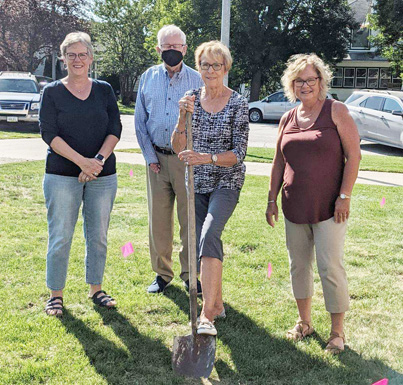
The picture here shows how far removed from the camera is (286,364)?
3.48 metres

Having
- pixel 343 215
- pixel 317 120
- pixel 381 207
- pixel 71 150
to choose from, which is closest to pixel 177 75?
pixel 71 150

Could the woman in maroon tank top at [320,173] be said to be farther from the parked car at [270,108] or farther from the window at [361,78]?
the window at [361,78]

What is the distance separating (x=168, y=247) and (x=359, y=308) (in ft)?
5.29

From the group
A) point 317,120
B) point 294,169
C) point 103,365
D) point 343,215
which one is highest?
point 317,120

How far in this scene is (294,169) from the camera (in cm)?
362

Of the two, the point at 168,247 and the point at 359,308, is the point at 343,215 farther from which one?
the point at 168,247

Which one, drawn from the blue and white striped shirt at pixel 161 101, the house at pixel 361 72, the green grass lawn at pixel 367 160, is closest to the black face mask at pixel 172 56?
the blue and white striped shirt at pixel 161 101

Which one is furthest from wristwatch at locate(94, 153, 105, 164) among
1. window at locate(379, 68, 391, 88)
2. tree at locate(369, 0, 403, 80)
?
window at locate(379, 68, 391, 88)

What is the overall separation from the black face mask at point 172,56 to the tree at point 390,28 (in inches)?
949

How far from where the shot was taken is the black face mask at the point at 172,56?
4.24m

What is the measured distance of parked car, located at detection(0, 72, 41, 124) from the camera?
18219 mm

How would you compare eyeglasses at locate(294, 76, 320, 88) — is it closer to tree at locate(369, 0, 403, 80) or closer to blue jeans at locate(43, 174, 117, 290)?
blue jeans at locate(43, 174, 117, 290)

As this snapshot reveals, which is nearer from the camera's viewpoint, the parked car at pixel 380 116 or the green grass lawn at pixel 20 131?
the parked car at pixel 380 116

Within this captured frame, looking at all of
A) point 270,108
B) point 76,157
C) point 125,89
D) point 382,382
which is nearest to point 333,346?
point 382,382
